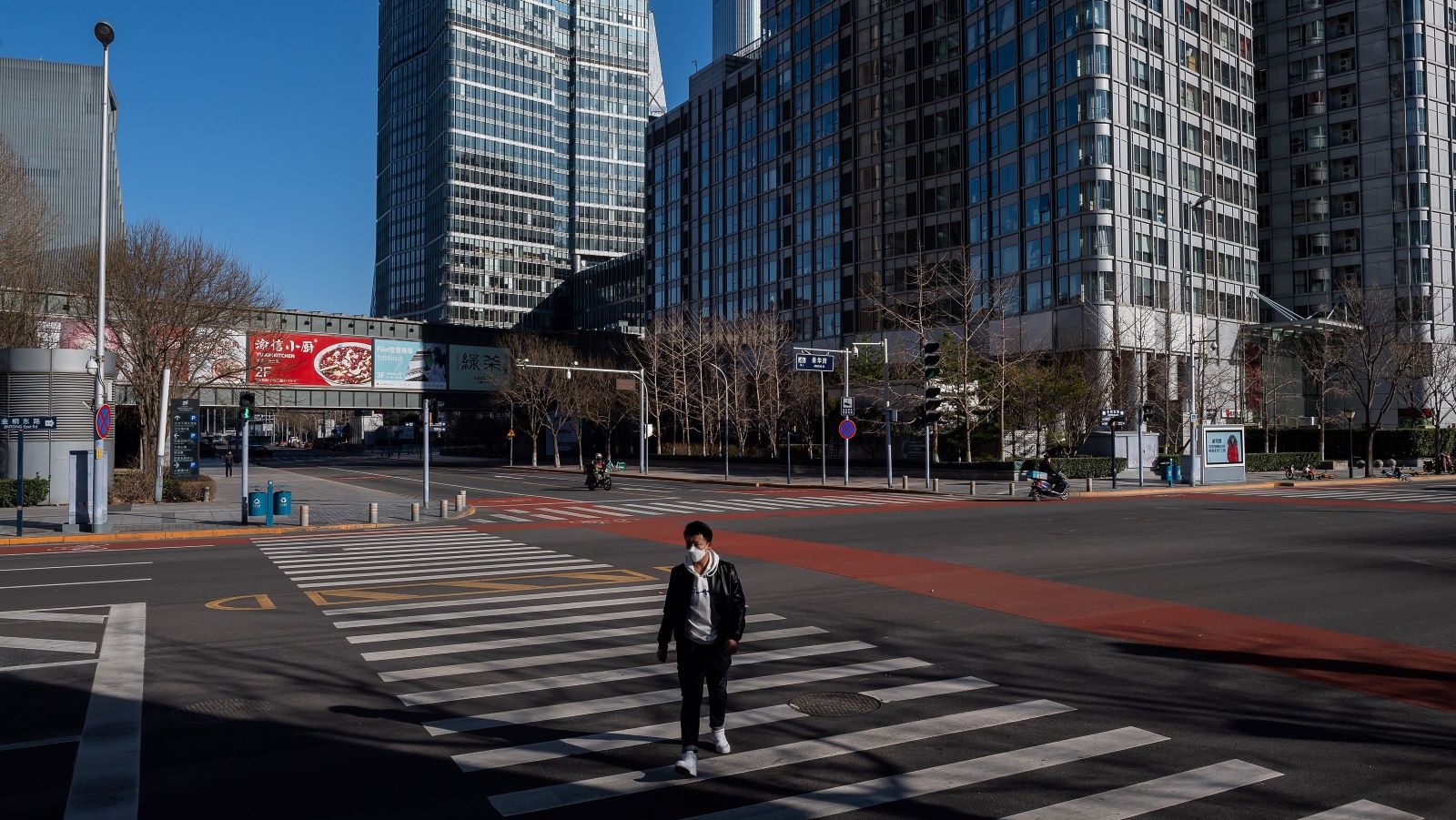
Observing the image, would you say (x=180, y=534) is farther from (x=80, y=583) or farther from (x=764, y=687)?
(x=764, y=687)

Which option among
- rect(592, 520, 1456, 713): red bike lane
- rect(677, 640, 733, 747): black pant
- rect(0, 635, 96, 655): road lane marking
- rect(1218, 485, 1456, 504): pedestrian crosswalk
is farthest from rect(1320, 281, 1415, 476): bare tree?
rect(0, 635, 96, 655): road lane marking

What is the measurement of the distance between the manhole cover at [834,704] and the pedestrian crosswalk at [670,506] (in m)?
18.9

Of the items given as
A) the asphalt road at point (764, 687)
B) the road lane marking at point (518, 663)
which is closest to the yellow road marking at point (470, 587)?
the asphalt road at point (764, 687)

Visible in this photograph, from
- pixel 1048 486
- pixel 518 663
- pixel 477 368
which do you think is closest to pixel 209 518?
pixel 518 663

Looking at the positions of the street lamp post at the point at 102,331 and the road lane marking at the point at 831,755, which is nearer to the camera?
the road lane marking at the point at 831,755

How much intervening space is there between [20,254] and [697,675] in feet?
Result: 125

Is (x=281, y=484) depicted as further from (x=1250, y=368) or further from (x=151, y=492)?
(x=1250, y=368)

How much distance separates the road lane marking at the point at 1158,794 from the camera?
5613mm

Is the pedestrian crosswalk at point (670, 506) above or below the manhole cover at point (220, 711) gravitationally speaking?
below

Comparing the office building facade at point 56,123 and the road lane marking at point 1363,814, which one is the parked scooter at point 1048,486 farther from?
the office building facade at point 56,123

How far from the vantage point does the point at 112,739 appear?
23.4 ft

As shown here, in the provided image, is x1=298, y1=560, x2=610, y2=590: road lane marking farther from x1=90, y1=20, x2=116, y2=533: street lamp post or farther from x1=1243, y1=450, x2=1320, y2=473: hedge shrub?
x1=1243, y1=450, x2=1320, y2=473: hedge shrub

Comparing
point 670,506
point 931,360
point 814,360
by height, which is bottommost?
point 670,506

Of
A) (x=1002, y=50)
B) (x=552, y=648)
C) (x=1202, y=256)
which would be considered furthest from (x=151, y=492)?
(x=1202, y=256)
